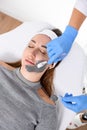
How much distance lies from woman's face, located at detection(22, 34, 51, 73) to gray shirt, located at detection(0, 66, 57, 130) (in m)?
0.12

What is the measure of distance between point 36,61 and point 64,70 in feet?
1.19

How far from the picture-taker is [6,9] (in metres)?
2.29

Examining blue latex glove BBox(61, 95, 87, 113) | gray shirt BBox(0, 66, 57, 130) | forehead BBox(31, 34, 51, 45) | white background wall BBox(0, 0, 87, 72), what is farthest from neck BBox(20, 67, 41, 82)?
white background wall BBox(0, 0, 87, 72)

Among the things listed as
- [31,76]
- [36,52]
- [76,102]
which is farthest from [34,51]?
[76,102]

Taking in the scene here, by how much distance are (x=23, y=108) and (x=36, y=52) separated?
31cm

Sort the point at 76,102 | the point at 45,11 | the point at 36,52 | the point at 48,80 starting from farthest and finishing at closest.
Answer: the point at 45,11, the point at 48,80, the point at 36,52, the point at 76,102

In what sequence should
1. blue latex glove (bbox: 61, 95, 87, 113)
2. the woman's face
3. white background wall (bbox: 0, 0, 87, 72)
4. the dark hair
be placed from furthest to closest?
1. white background wall (bbox: 0, 0, 87, 72)
2. the dark hair
3. the woman's face
4. blue latex glove (bbox: 61, 95, 87, 113)

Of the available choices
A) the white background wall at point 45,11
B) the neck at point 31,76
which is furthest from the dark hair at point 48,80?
the white background wall at point 45,11

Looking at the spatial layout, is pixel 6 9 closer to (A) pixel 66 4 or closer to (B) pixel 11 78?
(A) pixel 66 4

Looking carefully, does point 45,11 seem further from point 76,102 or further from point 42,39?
point 76,102

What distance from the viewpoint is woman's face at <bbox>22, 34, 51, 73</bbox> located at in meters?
1.44

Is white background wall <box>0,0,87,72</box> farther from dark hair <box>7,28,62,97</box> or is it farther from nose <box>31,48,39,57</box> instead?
nose <box>31,48,39,57</box>

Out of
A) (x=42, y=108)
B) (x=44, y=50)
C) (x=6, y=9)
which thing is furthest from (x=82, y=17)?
(x=6, y=9)

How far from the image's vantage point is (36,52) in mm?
1440
